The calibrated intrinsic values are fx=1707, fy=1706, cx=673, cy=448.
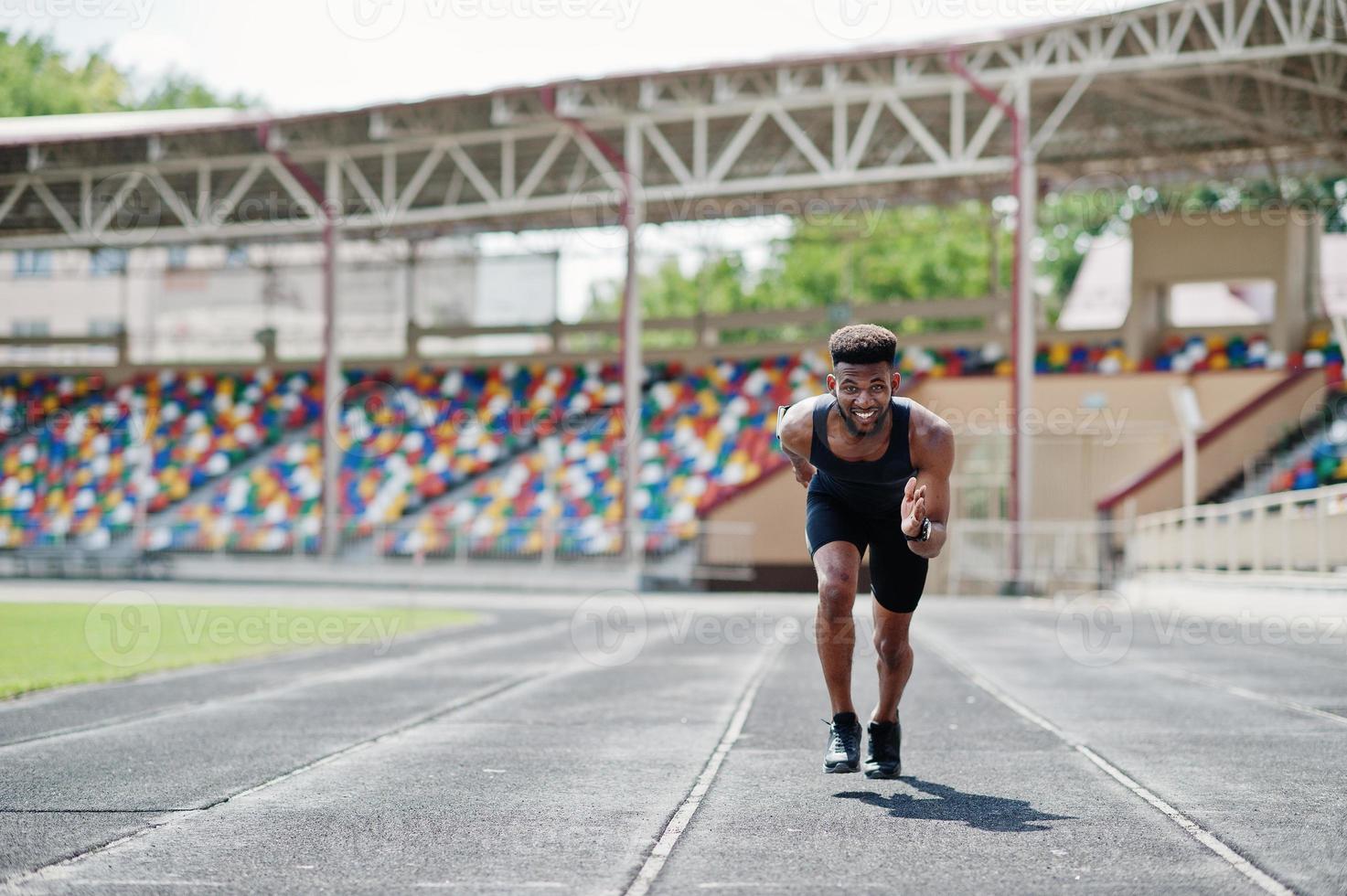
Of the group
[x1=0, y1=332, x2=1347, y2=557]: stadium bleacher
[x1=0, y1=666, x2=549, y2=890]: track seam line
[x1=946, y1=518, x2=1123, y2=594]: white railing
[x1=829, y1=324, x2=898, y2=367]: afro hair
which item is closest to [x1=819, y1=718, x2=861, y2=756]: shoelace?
[x1=829, y1=324, x2=898, y2=367]: afro hair

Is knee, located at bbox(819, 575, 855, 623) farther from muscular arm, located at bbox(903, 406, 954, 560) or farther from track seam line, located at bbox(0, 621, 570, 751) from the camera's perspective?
track seam line, located at bbox(0, 621, 570, 751)

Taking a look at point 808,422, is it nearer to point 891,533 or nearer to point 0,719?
point 891,533

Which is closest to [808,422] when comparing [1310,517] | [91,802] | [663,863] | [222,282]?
[663,863]

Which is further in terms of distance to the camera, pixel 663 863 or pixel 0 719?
pixel 0 719

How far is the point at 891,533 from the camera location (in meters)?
6.97

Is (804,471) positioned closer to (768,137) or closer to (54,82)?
(768,137)

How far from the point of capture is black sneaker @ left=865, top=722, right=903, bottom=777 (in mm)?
6992

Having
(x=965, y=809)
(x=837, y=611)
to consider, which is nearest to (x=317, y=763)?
(x=837, y=611)

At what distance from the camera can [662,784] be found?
22.7ft

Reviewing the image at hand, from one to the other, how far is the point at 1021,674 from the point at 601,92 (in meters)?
21.8

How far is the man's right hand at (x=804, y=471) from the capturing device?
7012mm

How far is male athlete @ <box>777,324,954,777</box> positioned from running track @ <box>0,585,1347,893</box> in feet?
1.00

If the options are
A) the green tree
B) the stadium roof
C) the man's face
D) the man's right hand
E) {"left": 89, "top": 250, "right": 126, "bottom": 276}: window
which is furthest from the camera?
{"left": 89, "top": 250, "right": 126, "bottom": 276}: window

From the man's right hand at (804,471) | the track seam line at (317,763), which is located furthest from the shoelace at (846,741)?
the track seam line at (317,763)
